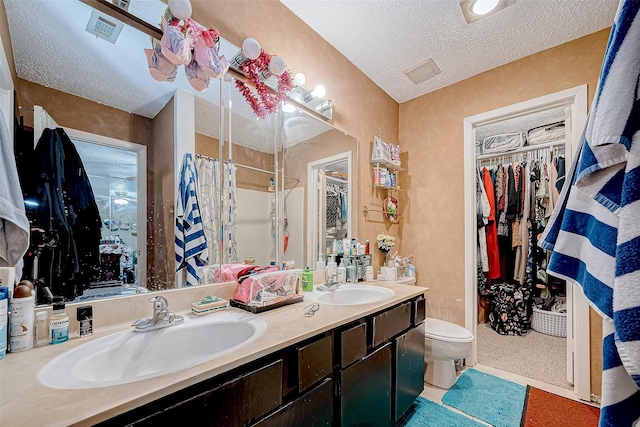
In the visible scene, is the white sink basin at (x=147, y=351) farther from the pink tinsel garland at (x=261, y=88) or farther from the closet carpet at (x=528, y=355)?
the closet carpet at (x=528, y=355)

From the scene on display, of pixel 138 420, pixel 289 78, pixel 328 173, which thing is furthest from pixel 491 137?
pixel 138 420

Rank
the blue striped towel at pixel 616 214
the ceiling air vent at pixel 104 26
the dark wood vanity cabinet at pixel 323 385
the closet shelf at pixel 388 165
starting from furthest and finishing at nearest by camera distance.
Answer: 1. the closet shelf at pixel 388 165
2. the ceiling air vent at pixel 104 26
3. the dark wood vanity cabinet at pixel 323 385
4. the blue striped towel at pixel 616 214

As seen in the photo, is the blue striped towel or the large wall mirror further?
the large wall mirror

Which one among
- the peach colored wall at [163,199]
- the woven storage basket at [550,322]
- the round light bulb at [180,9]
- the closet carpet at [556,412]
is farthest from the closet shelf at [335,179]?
the woven storage basket at [550,322]

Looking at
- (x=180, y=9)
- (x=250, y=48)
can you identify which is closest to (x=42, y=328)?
(x=180, y=9)

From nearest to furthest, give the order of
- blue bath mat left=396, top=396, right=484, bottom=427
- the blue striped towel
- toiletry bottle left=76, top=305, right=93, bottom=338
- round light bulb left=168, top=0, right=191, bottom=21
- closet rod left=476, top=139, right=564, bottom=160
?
1. the blue striped towel
2. toiletry bottle left=76, top=305, right=93, bottom=338
3. round light bulb left=168, top=0, right=191, bottom=21
4. blue bath mat left=396, top=396, right=484, bottom=427
5. closet rod left=476, top=139, right=564, bottom=160

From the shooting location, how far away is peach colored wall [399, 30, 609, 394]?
2.09 meters

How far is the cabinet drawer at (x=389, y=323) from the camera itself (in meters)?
1.33

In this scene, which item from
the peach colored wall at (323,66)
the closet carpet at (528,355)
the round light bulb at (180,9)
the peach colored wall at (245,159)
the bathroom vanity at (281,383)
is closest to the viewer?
the bathroom vanity at (281,383)

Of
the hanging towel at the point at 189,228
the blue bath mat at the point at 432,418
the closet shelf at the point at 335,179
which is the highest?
the closet shelf at the point at 335,179

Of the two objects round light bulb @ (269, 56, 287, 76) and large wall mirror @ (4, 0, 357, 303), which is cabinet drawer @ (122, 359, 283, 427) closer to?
large wall mirror @ (4, 0, 357, 303)

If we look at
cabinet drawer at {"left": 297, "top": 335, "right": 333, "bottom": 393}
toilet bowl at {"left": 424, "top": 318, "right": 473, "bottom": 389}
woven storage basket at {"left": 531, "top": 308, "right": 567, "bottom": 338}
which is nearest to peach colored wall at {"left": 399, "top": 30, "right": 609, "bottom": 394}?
toilet bowl at {"left": 424, "top": 318, "right": 473, "bottom": 389}

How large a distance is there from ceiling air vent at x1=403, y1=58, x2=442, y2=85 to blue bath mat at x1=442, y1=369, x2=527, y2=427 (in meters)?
2.54

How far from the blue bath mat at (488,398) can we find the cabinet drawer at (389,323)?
0.78m
